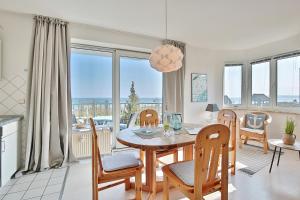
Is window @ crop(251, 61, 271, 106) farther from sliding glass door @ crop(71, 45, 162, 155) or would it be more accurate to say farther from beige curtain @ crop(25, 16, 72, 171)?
beige curtain @ crop(25, 16, 72, 171)

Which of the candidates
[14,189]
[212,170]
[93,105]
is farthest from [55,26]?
[212,170]

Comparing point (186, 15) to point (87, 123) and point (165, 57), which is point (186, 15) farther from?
point (87, 123)

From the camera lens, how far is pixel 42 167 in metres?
2.79

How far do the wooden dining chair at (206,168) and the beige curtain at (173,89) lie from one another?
240 cm

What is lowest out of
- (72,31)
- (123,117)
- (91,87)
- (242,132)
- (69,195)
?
(69,195)

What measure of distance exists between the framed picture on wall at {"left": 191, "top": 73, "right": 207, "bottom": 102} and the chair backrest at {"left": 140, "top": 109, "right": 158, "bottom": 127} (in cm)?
188

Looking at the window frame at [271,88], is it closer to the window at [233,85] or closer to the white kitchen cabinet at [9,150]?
the window at [233,85]

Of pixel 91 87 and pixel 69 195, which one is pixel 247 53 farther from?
pixel 69 195

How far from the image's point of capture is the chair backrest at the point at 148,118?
9.57ft

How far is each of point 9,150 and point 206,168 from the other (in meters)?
2.51

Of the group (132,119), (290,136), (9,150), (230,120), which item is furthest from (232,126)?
(9,150)

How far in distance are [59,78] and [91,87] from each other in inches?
30.8

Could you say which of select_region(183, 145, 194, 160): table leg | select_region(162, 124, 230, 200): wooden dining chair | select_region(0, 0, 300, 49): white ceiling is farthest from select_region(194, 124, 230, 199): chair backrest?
select_region(0, 0, 300, 49): white ceiling

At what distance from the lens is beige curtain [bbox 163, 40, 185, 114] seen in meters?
4.02
